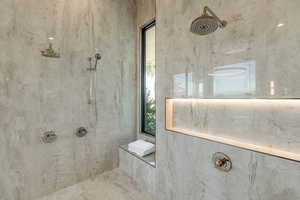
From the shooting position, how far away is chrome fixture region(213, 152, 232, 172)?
1145 mm

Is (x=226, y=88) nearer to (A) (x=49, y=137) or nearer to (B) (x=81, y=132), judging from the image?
(B) (x=81, y=132)

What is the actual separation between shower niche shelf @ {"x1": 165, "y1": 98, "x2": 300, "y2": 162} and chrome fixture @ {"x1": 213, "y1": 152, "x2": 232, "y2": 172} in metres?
0.11

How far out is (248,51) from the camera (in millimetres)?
1067

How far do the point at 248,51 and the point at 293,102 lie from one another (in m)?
0.43

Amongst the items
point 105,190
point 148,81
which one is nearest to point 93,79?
point 148,81

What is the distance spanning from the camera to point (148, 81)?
8.26 feet

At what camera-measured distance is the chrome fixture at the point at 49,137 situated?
1809 mm

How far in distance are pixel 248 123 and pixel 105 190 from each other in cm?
182

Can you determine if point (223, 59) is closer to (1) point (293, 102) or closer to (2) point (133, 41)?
(1) point (293, 102)

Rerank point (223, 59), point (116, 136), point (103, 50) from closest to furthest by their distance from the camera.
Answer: point (223, 59)
point (103, 50)
point (116, 136)

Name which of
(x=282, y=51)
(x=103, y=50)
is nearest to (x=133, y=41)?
(x=103, y=50)

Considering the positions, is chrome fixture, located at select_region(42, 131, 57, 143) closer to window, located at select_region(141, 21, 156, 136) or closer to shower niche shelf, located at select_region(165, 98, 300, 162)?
window, located at select_region(141, 21, 156, 136)

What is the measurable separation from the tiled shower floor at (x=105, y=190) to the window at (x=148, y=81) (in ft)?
2.61

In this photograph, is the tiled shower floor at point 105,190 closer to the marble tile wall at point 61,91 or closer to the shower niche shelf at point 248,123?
the marble tile wall at point 61,91
